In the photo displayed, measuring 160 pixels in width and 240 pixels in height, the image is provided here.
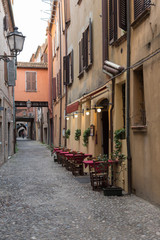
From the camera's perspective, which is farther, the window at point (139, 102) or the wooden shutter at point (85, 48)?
the wooden shutter at point (85, 48)

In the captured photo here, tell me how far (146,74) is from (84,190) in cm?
347

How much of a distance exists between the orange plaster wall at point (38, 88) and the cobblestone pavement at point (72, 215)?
1973 centimetres

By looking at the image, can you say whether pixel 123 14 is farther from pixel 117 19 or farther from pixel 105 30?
pixel 105 30

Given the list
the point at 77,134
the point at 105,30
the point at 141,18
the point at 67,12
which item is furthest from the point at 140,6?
the point at 67,12

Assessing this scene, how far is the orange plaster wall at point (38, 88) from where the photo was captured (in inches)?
1091

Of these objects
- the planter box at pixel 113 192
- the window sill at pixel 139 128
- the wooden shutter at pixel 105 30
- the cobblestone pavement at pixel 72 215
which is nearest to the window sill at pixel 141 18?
the wooden shutter at pixel 105 30

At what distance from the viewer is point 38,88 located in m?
28.2

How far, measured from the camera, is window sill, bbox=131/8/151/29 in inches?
258

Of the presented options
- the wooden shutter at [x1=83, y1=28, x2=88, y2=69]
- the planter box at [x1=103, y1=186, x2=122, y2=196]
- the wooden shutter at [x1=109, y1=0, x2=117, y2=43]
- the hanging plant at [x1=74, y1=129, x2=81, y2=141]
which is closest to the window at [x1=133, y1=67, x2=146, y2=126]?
the planter box at [x1=103, y1=186, x2=122, y2=196]

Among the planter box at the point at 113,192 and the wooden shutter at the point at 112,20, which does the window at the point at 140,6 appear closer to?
the wooden shutter at the point at 112,20

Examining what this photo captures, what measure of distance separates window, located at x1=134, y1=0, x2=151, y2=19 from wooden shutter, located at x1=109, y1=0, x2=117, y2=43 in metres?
1.39

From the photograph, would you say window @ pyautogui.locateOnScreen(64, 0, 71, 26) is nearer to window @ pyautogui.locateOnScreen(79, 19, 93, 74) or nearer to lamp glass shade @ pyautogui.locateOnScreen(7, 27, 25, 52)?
window @ pyautogui.locateOnScreen(79, 19, 93, 74)

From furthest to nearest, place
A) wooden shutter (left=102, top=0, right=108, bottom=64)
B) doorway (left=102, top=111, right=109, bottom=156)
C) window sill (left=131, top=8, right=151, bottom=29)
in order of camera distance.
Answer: doorway (left=102, top=111, right=109, bottom=156) < wooden shutter (left=102, top=0, right=108, bottom=64) < window sill (left=131, top=8, right=151, bottom=29)

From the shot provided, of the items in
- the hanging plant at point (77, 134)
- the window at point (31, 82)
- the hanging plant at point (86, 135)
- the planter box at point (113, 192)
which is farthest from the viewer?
the window at point (31, 82)
